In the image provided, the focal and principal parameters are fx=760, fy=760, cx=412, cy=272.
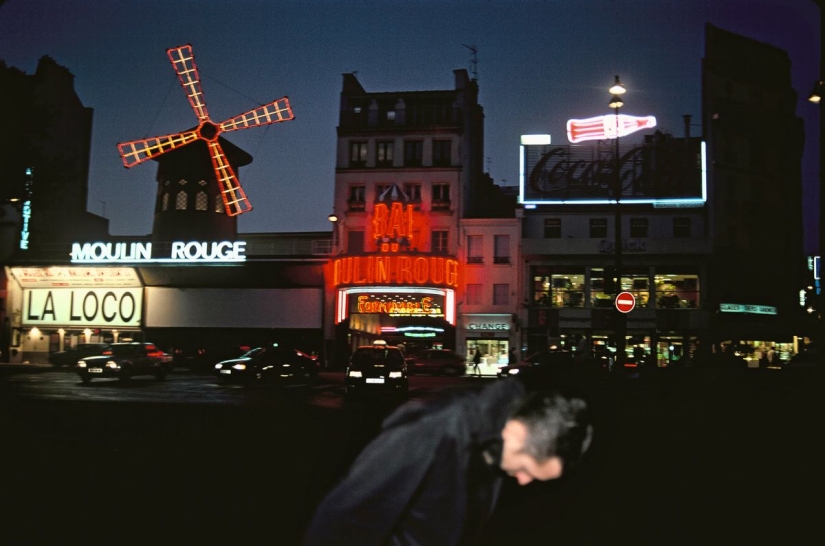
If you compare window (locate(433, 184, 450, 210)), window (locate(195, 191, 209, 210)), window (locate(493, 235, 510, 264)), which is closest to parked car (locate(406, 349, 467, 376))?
window (locate(493, 235, 510, 264))

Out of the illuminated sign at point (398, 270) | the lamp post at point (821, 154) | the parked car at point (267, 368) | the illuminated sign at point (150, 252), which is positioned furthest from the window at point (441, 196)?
the lamp post at point (821, 154)

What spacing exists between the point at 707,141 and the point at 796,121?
8656 millimetres

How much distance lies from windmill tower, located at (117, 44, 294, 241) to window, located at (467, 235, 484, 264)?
1265 centimetres

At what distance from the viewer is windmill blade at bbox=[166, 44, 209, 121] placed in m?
44.1

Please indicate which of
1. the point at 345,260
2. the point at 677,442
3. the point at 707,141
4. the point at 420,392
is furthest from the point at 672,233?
the point at 677,442

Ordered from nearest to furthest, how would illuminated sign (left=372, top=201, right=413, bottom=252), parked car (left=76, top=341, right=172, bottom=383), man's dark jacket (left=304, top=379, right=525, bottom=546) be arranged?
man's dark jacket (left=304, top=379, right=525, bottom=546) → parked car (left=76, top=341, right=172, bottom=383) → illuminated sign (left=372, top=201, right=413, bottom=252)

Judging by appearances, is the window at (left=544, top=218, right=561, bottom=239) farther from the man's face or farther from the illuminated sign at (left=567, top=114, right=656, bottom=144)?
the man's face

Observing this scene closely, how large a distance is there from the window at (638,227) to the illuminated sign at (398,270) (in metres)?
11.3

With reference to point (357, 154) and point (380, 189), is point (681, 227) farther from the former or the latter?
point (357, 154)

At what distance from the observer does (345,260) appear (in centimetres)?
4012

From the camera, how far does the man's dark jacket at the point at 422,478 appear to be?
6.73 ft

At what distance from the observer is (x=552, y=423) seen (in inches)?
86.0

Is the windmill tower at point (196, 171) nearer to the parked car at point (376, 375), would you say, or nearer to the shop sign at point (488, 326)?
the shop sign at point (488, 326)

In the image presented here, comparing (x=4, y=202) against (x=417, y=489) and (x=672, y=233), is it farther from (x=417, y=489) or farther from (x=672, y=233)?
(x=672, y=233)
